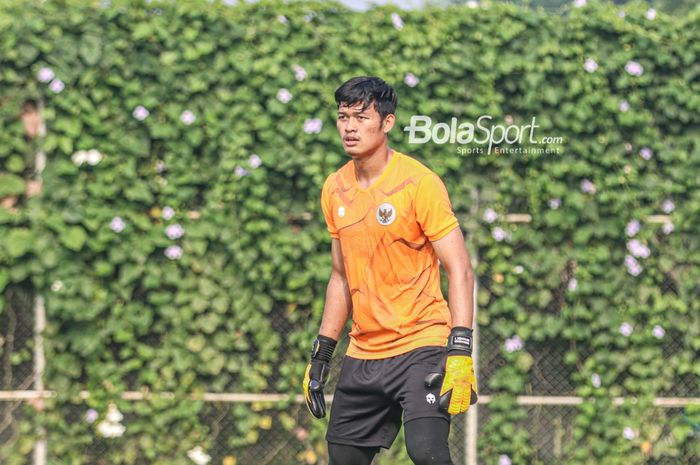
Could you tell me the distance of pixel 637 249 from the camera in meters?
7.51

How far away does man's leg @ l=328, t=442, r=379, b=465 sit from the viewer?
17.3ft

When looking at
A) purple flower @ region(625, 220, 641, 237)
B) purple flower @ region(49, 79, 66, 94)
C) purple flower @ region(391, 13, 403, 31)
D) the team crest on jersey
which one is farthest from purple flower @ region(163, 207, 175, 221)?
purple flower @ region(625, 220, 641, 237)

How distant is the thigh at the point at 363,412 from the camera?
521 cm

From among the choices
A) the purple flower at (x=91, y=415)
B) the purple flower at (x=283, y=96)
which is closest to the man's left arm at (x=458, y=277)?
the purple flower at (x=283, y=96)

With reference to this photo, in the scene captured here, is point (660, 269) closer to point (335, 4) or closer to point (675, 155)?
point (675, 155)

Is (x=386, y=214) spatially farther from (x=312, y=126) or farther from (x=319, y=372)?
(x=312, y=126)

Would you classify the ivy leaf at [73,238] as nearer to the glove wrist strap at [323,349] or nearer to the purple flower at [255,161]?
the purple flower at [255,161]

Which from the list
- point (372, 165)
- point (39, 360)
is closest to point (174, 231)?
point (39, 360)

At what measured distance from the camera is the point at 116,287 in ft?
24.1

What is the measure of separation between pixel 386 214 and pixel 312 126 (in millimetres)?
2346

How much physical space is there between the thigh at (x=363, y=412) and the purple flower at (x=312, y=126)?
93.6 inches

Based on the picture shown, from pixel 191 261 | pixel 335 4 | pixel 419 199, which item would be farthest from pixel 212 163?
pixel 419 199

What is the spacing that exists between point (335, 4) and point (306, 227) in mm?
1469

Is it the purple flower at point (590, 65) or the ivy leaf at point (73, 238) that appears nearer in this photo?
the ivy leaf at point (73, 238)
